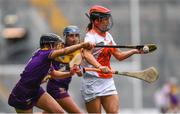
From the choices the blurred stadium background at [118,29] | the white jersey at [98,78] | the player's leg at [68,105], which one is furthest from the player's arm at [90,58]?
the blurred stadium background at [118,29]

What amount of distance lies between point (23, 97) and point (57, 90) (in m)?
1.08

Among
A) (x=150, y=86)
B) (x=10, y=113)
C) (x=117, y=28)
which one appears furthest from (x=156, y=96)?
(x=10, y=113)

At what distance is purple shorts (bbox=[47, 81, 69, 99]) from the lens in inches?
589

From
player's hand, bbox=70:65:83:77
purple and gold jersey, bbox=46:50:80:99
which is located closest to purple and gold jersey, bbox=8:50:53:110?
player's hand, bbox=70:65:83:77

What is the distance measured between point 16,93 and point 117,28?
46.2 feet

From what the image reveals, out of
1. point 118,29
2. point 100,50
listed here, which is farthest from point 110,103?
point 118,29

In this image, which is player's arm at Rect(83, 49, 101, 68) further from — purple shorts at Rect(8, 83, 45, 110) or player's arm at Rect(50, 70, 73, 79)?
purple shorts at Rect(8, 83, 45, 110)

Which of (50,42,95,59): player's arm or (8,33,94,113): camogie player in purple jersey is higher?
(50,42,95,59): player's arm

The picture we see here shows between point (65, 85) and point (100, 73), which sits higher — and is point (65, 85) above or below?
below

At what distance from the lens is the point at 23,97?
14.0 meters

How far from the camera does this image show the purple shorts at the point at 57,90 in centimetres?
1496

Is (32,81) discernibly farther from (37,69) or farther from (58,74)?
(58,74)

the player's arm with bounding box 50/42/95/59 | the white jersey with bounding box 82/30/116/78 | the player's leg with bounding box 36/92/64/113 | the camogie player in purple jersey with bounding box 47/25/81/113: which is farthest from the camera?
the camogie player in purple jersey with bounding box 47/25/81/113

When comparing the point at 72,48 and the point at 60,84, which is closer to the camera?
the point at 72,48
